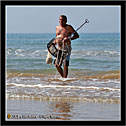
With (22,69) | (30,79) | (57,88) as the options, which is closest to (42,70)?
(22,69)

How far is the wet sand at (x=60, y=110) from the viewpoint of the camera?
26.7 feet

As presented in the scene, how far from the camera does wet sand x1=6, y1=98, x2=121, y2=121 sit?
813 centimetres

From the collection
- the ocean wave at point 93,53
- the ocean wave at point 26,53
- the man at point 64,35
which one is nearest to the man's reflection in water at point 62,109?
the man at point 64,35

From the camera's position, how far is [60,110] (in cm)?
871

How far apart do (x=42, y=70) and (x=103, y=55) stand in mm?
6327

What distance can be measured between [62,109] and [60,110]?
0.27 ft

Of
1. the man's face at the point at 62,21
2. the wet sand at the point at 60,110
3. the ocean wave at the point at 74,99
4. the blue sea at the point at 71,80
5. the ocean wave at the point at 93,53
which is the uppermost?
the man's face at the point at 62,21

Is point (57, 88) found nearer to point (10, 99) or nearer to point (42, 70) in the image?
point (10, 99)

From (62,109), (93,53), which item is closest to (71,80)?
(62,109)

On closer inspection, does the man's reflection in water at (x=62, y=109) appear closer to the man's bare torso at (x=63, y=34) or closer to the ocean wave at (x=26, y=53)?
the man's bare torso at (x=63, y=34)

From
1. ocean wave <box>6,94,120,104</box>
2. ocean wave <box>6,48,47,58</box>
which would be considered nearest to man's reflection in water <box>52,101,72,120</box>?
ocean wave <box>6,94,120,104</box>

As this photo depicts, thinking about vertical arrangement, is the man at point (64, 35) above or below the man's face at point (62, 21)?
below

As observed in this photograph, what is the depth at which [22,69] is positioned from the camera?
56.2ft

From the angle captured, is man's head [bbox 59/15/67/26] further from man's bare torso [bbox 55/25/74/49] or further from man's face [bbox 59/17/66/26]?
man's bare torso [bbox 55/25/74/49]
